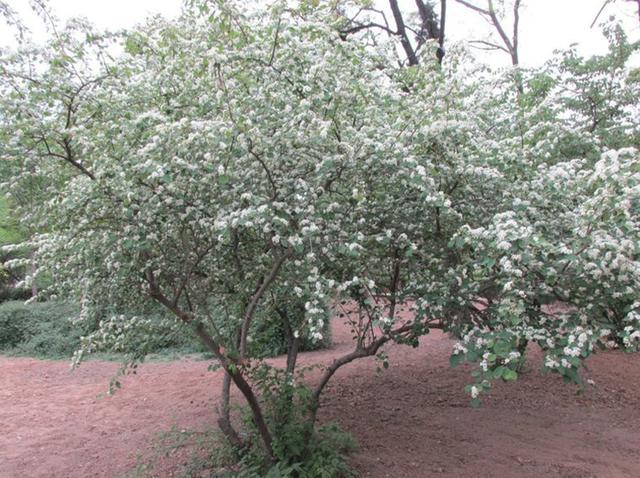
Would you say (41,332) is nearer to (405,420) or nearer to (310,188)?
(405,420)

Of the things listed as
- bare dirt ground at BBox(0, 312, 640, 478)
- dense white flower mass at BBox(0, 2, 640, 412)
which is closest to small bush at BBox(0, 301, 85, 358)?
Answer: bare dirt ground at BBox(0, 312, 640, 478)

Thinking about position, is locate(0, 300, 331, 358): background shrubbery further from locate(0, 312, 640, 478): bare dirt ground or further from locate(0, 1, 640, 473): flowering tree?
locate(0, 1, 640, 473): flowering tree

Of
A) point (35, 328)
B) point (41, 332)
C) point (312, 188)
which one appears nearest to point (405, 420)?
point (312, 188)

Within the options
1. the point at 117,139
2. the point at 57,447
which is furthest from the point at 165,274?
the point at 57,447

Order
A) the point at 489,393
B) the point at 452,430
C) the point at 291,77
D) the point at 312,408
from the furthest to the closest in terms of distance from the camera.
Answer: the point at 489,393, the point at 452,430, the point at 312,408, the point at 291,77

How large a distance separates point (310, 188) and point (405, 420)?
3.78 meters

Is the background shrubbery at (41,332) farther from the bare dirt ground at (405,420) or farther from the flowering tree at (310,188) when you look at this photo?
the flowering tree at (310,188)

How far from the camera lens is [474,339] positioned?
3021 mm

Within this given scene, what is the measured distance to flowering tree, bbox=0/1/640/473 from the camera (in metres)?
2.78

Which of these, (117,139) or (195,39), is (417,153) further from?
(117,139)

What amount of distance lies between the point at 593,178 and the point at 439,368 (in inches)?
219

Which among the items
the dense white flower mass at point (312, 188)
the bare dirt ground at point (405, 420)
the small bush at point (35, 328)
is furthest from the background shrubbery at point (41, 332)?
the dense white flower mass at point (312, 188)

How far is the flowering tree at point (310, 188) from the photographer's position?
2.78 meters

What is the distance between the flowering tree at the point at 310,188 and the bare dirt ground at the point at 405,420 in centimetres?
182
